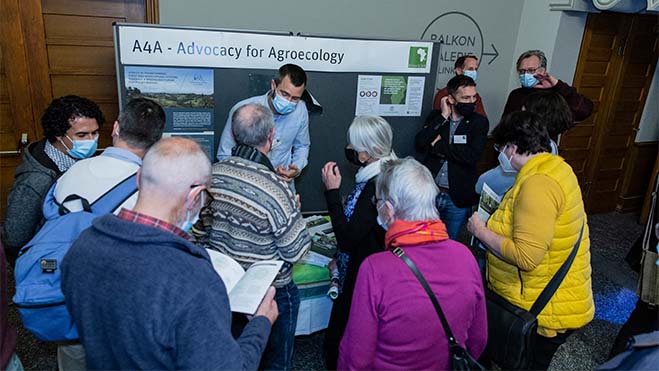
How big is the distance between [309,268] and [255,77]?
1488 mm

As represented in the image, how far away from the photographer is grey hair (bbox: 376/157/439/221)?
1.51 m

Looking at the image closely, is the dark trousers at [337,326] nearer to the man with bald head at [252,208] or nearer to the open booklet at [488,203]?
Result: the man with bald head at [252,208]

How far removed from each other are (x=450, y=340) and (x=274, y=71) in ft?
7.66

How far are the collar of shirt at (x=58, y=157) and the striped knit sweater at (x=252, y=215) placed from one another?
2.20 ft

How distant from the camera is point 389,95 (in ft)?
11.9

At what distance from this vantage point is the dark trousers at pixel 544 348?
6.57 ft

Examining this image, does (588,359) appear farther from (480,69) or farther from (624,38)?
(624,38)

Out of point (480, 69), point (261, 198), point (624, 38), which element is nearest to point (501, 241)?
point (261, 198)

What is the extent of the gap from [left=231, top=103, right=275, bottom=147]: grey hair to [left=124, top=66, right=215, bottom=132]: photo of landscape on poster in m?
1.39

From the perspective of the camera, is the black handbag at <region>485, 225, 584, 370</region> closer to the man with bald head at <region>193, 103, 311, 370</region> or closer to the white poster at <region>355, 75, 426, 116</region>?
the man with bald head at <region>193, 103, 311, 370</region>

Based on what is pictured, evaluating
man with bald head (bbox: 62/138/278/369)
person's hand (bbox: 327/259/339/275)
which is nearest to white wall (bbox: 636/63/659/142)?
person's hand (bbox: 327/259/339/275)

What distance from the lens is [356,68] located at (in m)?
3.47

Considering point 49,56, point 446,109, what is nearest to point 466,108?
point 446,109

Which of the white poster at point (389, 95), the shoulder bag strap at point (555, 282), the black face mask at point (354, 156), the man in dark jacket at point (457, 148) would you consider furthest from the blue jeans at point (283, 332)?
the white poster at point (389, 95)
